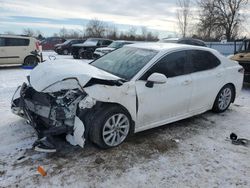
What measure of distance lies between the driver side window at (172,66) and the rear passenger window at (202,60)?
0.66ft

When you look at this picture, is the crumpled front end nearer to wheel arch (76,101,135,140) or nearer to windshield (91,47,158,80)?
wheel arch (76,101,135,140)

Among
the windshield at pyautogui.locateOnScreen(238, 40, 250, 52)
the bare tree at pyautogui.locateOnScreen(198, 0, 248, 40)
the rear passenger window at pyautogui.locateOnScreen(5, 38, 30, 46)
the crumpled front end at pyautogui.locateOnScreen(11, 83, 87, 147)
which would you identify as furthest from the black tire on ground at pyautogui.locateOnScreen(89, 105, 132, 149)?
the bare tree at pyautogui.locateOnScreen(198, 0, 248, 40)

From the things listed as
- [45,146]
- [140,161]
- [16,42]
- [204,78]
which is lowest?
[140,161]

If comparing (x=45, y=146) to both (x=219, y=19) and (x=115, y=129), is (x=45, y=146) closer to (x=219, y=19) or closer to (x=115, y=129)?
(x=115, y=129)

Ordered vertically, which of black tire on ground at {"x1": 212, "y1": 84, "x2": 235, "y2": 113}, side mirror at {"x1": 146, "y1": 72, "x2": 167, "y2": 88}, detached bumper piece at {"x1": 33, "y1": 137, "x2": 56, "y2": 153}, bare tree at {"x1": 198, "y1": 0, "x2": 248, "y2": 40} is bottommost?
detached bumper piece at {"x1": 33, "y1": 137, "x2": 56, "y2": 153}

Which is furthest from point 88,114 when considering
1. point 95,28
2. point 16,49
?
point 95,28

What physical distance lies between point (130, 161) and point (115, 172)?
13.6 inches

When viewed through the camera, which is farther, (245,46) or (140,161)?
(245,46)

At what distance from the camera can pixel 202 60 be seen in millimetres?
4883

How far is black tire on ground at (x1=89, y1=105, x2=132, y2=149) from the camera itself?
344 centimetres

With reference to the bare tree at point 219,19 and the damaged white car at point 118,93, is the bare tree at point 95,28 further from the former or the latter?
the damaged white car at point 118,93

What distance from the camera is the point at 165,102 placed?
13.6 ft

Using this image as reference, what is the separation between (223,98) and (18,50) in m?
10.2

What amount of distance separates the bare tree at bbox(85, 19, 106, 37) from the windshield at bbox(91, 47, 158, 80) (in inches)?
1575
